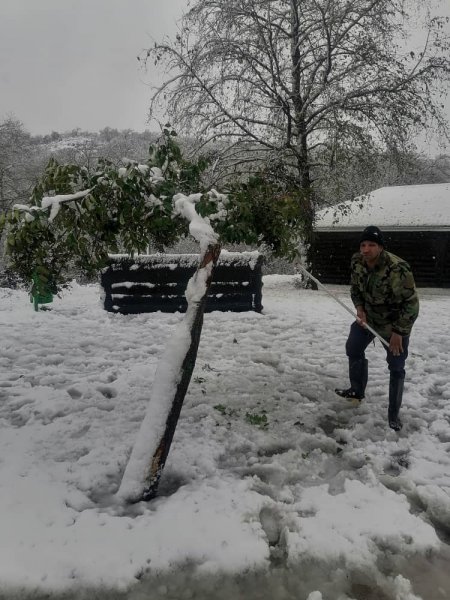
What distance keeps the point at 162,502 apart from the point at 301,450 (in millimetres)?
1352

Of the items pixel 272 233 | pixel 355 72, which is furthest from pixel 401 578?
pixel 355 72

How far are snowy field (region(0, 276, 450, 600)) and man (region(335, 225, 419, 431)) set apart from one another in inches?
21.8

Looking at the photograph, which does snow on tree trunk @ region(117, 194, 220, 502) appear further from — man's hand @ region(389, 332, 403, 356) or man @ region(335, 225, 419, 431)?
man's hand @ region(389, 332, 403, 356)

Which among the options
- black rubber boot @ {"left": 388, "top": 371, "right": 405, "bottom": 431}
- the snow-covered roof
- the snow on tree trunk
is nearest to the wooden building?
the snow-covered roof

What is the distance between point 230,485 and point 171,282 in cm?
624

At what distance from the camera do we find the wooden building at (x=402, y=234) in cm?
1562

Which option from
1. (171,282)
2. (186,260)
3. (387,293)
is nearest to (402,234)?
(186,260)

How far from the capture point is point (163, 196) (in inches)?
122

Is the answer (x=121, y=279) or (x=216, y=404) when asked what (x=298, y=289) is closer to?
(x=121, y=279)

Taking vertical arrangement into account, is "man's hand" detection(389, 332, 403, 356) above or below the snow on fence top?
below

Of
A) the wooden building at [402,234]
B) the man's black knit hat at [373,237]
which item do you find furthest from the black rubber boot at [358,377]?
the wooden building at [402,234]

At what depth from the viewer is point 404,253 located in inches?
645

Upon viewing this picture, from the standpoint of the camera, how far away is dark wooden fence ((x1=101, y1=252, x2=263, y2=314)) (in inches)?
345

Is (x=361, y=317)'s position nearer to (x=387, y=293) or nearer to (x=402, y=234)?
(x=387, y=293)
